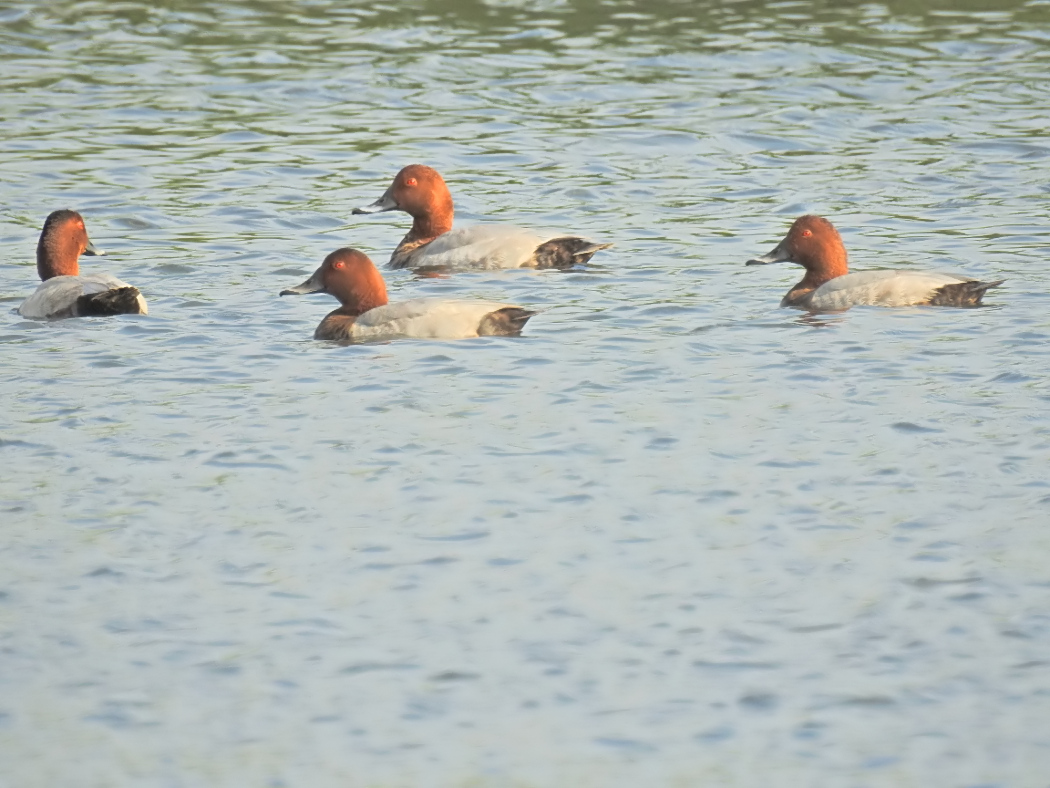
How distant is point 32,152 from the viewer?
1909cm

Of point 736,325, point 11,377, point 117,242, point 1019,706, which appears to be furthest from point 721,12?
point 1019,706

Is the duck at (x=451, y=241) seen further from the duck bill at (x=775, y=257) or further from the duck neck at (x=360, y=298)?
the duck neck at (x=360, y=298)

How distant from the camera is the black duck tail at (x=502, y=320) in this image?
1202 centimetres

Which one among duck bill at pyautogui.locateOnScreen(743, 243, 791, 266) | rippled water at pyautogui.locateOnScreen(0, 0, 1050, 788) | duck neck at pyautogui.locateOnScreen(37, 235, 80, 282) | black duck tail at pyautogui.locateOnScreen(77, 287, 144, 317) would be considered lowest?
rippled water at pyautogui.locateOnScreen(0, 0, 1050, 788)

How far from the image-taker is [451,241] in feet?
48.2

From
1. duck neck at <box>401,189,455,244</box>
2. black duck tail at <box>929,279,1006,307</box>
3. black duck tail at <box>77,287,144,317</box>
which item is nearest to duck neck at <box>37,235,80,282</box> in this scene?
black duck tail at <box>77,287,144,317</box>

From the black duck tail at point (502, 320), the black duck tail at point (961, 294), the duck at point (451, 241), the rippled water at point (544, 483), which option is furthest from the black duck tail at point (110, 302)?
the black duck tail at point (961, 294)

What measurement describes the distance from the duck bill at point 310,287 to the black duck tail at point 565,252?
2338 millimetres

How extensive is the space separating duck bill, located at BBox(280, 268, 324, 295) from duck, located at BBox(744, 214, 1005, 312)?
11.0 feet

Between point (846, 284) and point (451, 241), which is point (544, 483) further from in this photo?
point (451, 241)

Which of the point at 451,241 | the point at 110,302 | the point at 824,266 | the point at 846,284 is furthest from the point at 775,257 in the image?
the point at 110,302

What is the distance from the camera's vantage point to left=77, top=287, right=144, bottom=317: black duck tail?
12609 mm

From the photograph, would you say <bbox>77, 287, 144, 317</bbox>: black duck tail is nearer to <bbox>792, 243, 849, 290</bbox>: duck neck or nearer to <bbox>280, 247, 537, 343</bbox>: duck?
<bbox>280, 247, 537, 343</bbox>: duck

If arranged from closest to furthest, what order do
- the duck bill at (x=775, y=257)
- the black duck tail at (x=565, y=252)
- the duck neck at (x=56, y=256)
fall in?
the duck bill at (x=775, y=257), the duck neck at (x=56, y=256), the black duck tail at (x=565, y=252)
